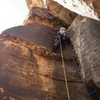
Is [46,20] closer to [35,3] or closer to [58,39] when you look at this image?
[58,39]

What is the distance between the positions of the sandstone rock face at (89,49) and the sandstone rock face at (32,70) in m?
0.52

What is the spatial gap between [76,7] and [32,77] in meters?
3.26

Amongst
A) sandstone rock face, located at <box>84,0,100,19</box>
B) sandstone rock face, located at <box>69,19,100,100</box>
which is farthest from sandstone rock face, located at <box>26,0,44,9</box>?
sandstone rock face, located at <box>84,0,100,19</box>

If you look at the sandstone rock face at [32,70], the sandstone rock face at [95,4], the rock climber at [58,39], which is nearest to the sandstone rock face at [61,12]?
the rock climber at [58,39]

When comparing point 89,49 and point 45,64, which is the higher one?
point 89,49

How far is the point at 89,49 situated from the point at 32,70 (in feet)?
8.71

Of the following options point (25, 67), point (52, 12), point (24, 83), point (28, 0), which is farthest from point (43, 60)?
point (28, 0)

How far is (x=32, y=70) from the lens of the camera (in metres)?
9.48

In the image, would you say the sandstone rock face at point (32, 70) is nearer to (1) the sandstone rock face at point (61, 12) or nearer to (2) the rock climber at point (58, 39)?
(2) the rock climber at point (58, 39)

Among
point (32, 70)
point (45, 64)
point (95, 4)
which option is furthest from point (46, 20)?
point (32, 70)

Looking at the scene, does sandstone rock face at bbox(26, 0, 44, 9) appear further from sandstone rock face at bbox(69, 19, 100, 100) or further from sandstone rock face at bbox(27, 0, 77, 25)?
sandstone rock face at bbox(69, 19, 100, 100)

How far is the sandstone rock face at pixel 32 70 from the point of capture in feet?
27.7

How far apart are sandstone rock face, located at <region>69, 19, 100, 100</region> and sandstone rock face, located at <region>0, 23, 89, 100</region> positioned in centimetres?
52

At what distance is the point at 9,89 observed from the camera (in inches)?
321
